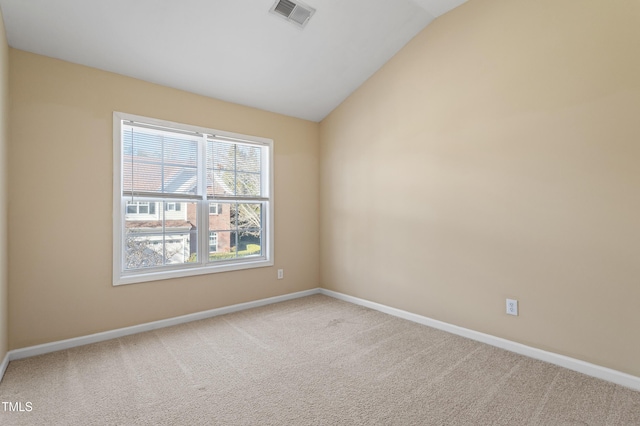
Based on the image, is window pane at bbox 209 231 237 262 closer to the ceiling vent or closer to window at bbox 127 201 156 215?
window at bbox 127 201 156 215

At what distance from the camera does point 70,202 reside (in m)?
2.69

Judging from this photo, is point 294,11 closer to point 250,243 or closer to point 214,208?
point 214,208

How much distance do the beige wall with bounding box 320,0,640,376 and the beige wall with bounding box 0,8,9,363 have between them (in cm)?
323

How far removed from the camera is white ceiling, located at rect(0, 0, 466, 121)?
2396 millimetres

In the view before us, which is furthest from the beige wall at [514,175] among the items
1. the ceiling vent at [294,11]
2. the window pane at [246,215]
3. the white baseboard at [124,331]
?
the white baseboard at [124,331]

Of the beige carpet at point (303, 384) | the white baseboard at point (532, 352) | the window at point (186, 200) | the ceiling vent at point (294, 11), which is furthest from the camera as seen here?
the window at point (186, 200)

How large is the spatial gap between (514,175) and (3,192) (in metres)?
3.92

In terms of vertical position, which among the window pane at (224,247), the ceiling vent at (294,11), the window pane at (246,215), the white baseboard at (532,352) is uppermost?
the ceiling vent at (294,11)

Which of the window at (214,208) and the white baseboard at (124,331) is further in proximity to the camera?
the window at (214,208)

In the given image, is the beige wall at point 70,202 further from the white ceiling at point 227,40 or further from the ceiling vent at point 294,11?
the ceiling vent at point 294,11

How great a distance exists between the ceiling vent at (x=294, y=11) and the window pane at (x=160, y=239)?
6.78 feet

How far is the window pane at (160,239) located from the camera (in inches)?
121

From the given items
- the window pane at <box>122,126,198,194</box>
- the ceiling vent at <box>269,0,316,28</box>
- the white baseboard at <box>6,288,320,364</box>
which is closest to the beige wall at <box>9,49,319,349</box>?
the white baseboard at <box>6,288,320,364</box>

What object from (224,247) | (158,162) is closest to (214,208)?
(224,247)
